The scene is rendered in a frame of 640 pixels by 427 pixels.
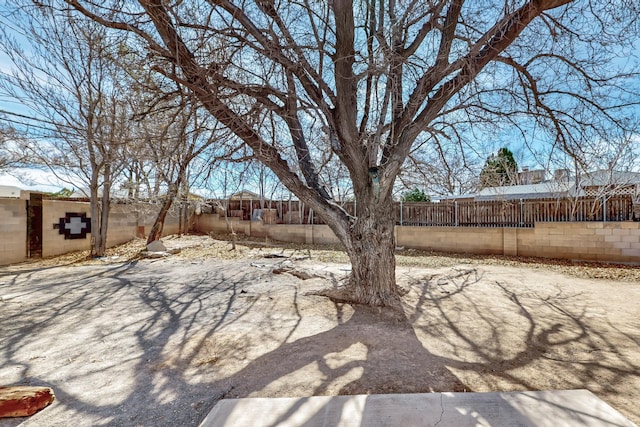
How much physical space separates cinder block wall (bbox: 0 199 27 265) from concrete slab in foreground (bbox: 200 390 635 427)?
9105 millimetres

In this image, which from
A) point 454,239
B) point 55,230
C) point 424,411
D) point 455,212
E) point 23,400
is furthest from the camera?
point 455,212

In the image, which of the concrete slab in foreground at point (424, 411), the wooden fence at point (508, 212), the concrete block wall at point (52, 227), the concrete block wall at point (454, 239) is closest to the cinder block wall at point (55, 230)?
the concrete block wall at point (52, 227)

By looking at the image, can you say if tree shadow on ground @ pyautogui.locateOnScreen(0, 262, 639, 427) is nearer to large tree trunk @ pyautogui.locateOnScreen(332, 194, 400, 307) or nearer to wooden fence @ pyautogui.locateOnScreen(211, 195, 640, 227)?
large tree trunk @ pyautogui.locateOnScreen(332, 194, 400, 307)

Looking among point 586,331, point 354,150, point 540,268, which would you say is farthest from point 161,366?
point 540,268

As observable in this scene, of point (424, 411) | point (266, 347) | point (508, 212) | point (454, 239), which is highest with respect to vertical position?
point (508, 212)

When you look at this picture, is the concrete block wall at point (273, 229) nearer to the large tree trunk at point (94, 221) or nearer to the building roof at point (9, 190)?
the large tree trunk at point (94, 221)

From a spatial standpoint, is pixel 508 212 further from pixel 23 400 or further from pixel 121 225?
pixel 121 225

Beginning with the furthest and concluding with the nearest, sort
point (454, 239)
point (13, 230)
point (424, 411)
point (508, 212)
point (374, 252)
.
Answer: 1. point (454, 239)
2. point (508, 212)
3. point (13, 230)
4. point (374, 252)
5. point (424, 411)

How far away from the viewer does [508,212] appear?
357 inches

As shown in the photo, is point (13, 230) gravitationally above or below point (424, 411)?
above

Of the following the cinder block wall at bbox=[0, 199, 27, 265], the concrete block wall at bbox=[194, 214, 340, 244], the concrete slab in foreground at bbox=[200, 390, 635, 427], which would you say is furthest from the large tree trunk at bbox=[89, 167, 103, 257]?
the concrete slab in foreground at bbox=[200, 390, 635, 427]

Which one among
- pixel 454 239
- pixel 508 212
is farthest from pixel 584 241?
pixel 454 239

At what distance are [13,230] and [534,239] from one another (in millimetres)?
14395

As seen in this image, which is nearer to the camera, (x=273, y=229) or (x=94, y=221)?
(x=94, y=221)
